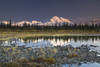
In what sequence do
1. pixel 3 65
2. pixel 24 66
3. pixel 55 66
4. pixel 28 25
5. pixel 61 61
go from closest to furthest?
pixel 3 65 → pixel 24 66 → pixel 55 66 → pixel 61 61 → pixel 28 25

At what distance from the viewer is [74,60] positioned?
16.6m

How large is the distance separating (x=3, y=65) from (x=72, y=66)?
714cm

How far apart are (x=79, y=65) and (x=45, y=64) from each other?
3831 millimetres

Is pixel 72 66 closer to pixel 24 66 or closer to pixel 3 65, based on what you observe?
pixel 24 66

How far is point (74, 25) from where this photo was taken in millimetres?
Answer: 187250

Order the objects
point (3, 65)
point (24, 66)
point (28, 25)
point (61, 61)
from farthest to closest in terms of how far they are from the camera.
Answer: point (28, 25) → point (61, 61) → point (24, 66) → point (3, 65)

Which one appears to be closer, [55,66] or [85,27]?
[55,66]

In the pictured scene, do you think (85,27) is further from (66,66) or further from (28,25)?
(66,66)

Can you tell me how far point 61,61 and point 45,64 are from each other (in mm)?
2420

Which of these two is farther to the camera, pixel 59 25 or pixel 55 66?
pixel 59 25

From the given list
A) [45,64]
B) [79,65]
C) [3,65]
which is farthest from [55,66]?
[3,65]

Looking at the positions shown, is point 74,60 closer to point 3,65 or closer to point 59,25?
point 3,65

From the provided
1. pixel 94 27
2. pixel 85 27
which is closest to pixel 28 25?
pixel 85 27

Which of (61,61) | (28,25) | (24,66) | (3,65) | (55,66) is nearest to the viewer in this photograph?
(3,65)
